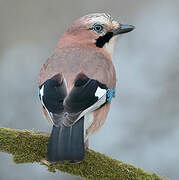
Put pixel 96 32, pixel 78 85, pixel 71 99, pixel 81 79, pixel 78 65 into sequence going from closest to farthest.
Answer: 1. pixel 71 99
2. pixel 78 85
3. pixel 81 79
4. pixel 78 65
5. pixel 96 32

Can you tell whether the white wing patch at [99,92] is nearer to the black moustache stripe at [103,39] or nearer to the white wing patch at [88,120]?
the white wing patch at [88,120]

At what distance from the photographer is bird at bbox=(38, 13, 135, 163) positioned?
4.78 m

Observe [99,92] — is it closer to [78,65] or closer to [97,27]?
[78,65]

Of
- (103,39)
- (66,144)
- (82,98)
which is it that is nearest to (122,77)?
(103,39)

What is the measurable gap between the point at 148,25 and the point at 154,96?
1.46 meters

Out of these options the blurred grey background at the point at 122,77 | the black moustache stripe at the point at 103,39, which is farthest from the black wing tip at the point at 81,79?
the blurred grey background at the point at 122,77

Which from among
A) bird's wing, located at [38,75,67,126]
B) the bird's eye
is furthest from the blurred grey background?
bird's wing, located at [38,75,67,126]

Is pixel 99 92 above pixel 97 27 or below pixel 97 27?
below

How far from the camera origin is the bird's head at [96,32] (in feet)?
19.8

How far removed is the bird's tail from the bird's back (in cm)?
43

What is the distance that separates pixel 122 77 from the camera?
28.0 ft

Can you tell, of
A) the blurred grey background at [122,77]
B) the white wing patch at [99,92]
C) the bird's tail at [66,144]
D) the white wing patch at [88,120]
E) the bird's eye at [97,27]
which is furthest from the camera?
the blurred grey background at [122,77]

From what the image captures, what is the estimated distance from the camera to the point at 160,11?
371 inches

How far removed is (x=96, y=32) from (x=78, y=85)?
3.64ft
